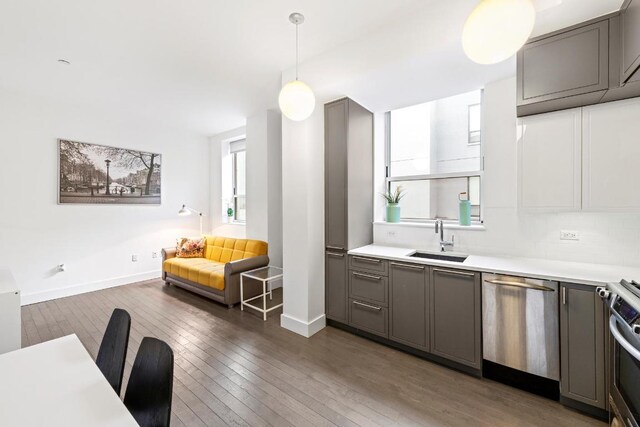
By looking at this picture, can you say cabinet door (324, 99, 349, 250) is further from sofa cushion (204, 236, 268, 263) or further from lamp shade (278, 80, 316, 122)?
sofa cushion (204, 236, 268, 263)

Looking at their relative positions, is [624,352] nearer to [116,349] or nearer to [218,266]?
[116,349]

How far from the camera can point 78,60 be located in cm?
292

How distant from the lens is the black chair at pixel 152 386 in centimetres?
97

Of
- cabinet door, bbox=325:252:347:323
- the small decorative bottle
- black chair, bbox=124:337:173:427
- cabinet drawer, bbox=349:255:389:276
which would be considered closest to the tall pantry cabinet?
cabinet door, bbox=325:252:347:323

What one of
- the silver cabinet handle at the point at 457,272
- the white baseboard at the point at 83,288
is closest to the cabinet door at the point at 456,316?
the silver cabinet handle at the point at 457,272

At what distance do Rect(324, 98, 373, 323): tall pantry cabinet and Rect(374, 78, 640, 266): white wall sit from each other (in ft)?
2.97

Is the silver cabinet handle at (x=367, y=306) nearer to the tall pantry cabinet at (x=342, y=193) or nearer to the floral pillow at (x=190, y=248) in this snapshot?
the tall pantry cabinet at (x=342, y=193)

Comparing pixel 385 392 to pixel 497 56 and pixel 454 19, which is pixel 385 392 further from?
pixel 454 19

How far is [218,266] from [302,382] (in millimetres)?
2585

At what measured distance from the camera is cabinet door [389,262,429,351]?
2.46 m

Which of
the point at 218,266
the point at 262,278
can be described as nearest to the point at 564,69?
the point at 262,278

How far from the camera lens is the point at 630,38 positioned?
165 cm

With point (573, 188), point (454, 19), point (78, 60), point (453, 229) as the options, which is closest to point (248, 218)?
point (78, 60)

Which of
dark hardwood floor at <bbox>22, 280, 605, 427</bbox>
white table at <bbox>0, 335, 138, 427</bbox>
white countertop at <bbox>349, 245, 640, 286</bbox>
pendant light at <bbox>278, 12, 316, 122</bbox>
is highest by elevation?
pendant light at <bbox>278, 12, 316, 122</bbox>
